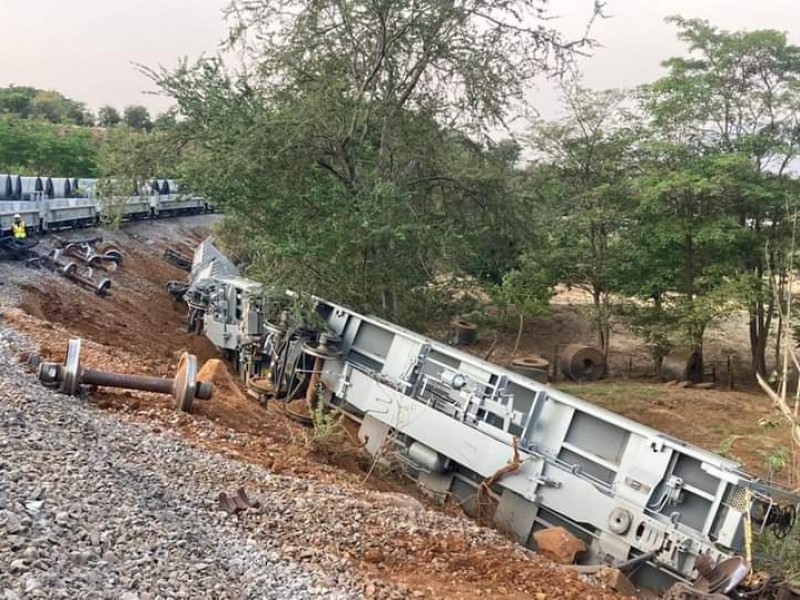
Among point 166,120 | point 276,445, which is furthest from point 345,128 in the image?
point 276,445

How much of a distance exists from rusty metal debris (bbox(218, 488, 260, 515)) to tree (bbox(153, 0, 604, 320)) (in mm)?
6226

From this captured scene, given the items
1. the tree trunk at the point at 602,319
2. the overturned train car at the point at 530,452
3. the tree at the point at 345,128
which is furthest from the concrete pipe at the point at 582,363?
the overturned train car at the point at 530,452

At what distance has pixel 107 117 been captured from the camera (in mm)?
69812

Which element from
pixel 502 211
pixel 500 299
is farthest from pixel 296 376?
pixel 500 299

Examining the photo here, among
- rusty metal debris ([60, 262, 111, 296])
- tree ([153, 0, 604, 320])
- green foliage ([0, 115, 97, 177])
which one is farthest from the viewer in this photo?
green foliage ([0, 115, 97, 177])

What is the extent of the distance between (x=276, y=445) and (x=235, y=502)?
2.27 meters

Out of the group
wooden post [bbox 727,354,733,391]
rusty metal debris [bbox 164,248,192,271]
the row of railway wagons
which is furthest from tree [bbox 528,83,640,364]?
rusty metal debris [bbox 164,248,192,271]

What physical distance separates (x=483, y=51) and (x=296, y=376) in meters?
6.72

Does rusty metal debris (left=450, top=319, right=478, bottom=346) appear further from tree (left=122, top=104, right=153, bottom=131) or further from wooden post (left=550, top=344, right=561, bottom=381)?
tree (left=122, top=104, right=153, bottom=131)

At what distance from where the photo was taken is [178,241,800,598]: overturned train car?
5.85m

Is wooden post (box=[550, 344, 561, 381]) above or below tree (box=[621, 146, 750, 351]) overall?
below

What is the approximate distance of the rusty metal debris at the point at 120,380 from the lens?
654cm

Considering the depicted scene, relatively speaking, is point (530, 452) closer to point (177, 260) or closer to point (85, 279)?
point (85, 279)

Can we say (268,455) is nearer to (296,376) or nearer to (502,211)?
(296,376)
